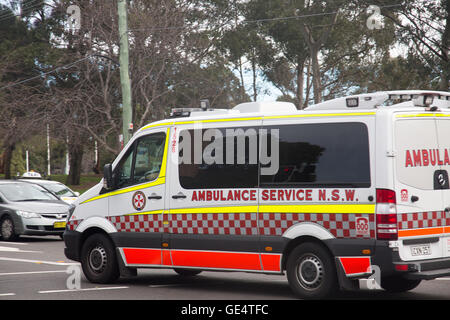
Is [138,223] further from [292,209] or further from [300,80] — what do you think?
[300,80]

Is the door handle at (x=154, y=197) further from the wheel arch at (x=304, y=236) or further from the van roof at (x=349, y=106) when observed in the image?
the wheel arch at (x=304, y=236)

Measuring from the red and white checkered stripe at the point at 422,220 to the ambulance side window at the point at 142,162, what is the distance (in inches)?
138

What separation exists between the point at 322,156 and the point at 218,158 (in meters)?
1.51

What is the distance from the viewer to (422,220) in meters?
8.39

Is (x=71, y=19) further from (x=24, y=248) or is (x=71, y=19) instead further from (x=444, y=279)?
(x=444, y=279)

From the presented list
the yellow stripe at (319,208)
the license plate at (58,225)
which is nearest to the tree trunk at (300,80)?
the license plate at (58,225)

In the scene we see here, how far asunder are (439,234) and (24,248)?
1053 cm

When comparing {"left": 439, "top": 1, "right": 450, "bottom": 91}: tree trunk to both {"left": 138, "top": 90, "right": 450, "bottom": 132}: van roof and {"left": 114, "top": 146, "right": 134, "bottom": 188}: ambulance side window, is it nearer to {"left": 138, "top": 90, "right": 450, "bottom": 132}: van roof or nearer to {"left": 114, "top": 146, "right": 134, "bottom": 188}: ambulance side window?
{"left": 138, "top": 90, "right": 450, "bottom": 132}: van roof

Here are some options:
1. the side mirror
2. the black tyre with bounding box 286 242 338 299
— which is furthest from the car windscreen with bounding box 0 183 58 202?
the black tyre with bounding box 286 242 338 299

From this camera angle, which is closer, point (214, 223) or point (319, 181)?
point (319, 181)

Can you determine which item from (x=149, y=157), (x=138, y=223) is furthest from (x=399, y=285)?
(x=149, y=157)

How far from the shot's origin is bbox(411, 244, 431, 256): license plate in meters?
8.30

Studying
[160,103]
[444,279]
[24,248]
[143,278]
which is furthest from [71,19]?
[444,279]

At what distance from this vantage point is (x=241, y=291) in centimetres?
987
